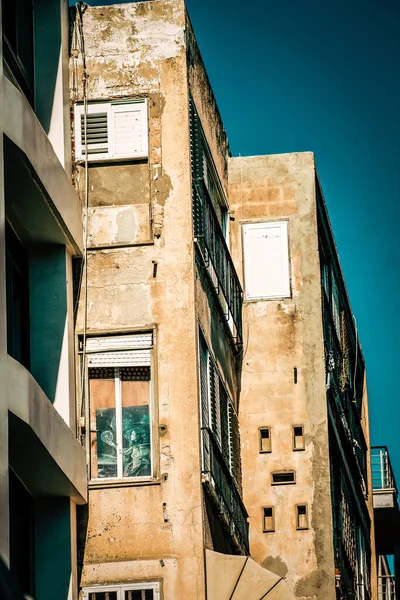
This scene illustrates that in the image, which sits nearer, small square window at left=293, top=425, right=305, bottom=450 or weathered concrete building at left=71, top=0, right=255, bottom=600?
weathered concrete building at left=71, top=0, right=255, bottom=600

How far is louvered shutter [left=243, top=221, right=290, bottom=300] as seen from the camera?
27.3 metres

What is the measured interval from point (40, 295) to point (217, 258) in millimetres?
4469

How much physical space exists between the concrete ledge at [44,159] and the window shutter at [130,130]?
3.82 ft

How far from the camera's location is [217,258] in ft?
78.8

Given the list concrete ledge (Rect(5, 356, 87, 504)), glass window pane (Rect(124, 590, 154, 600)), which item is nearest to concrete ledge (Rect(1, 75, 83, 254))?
concrete ledge (Rect(5, 356, 87, 504))

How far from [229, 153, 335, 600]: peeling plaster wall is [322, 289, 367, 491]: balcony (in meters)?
0.81

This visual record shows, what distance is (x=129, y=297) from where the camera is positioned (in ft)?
68.8

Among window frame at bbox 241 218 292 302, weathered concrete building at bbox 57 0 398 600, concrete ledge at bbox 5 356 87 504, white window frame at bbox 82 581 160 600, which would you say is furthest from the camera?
window frame at bbox 241 218 292 302

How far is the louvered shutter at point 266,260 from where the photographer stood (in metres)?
27.3

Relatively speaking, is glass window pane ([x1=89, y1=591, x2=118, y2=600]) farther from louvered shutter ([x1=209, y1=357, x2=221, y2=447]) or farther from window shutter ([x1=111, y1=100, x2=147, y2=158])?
window shutter ([x1=111, y1=100, x2=147, y2=158])

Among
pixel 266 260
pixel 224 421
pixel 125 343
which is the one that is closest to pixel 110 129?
pixel 125 343

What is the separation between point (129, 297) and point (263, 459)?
20.8 feet

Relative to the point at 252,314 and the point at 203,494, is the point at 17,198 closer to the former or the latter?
the point at 203,494

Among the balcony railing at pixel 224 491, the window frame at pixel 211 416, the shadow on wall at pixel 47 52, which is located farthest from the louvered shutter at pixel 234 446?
the shadow on wall at pixel 47 52
